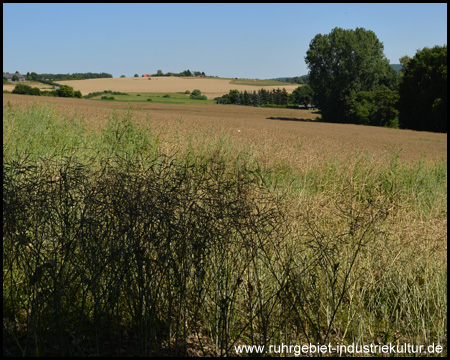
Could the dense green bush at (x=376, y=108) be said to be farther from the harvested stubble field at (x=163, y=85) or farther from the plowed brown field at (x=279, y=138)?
the harvested stubble field at (x=163, y=85)

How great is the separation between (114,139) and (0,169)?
7892mm

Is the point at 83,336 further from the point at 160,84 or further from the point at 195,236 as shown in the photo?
the point at 160,84

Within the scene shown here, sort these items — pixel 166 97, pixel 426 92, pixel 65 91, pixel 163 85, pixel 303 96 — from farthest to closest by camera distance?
pixel 163 85 → pixel 303 96 → pixel 166 97 → pixel 65 91 → pixel 426 92

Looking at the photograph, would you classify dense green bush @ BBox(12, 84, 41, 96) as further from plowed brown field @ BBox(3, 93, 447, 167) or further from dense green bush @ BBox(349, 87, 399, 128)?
dense green bush @ BBox(349, 87, 399, 128)

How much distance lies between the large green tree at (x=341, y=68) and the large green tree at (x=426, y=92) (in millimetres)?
7687

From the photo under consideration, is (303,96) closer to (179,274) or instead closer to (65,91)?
(65,91)

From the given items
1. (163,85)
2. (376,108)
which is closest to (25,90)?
(163,85)

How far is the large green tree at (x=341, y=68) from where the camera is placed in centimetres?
4972

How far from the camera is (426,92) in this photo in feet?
127

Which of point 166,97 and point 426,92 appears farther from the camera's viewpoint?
point 166,97

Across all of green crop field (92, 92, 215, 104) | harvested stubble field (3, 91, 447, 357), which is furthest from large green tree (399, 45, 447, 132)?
→ harvested stubble field (3, 91, 447, 357)

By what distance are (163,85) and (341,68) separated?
4510 cm

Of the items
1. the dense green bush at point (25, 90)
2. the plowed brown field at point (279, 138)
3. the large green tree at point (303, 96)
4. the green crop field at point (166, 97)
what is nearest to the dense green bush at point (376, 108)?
the plowed brown field at point (279, 138)

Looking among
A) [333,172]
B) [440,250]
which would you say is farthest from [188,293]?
[333,172]
